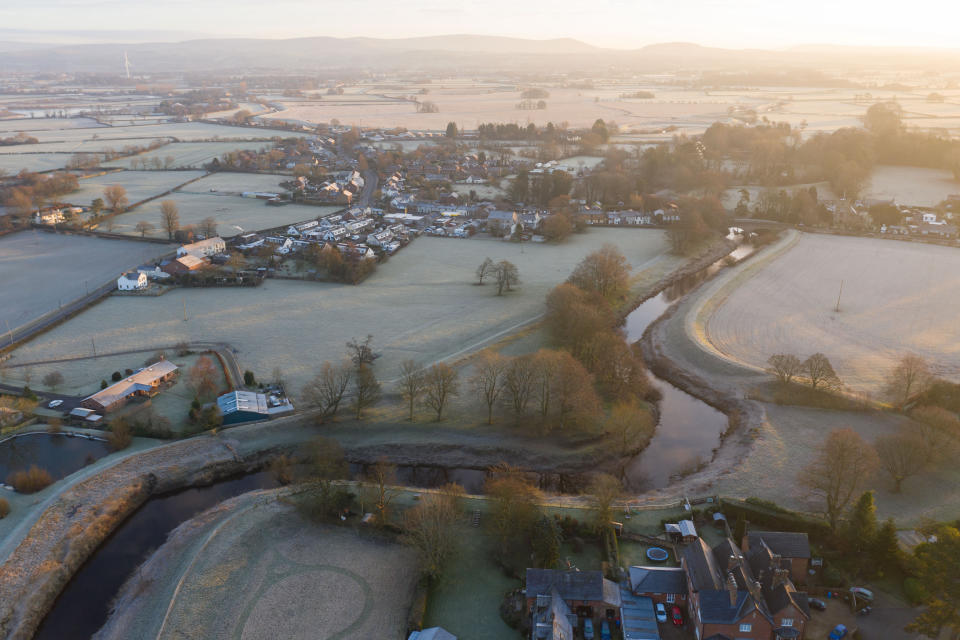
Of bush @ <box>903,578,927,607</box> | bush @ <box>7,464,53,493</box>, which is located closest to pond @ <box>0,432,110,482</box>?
bush @ <box>7,464,53,493</box>

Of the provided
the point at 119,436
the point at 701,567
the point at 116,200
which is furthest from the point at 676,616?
the point at 116,200

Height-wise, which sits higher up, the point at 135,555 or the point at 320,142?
the point at 320,142

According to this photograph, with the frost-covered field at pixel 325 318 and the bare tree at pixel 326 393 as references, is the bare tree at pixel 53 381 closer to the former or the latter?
the frost-covered field at pixel 325 318

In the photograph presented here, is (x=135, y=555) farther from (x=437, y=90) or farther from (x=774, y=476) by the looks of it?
(x=437, y=90)

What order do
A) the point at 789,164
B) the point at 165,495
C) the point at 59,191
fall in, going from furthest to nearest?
the point at 789,164
the point at 59,191
the point at 165,495

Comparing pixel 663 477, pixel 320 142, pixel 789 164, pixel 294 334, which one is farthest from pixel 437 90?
pixel 663 477

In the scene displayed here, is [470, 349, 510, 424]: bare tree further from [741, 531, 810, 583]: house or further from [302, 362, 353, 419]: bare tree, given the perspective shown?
[741, 531, 810, 583]: house
